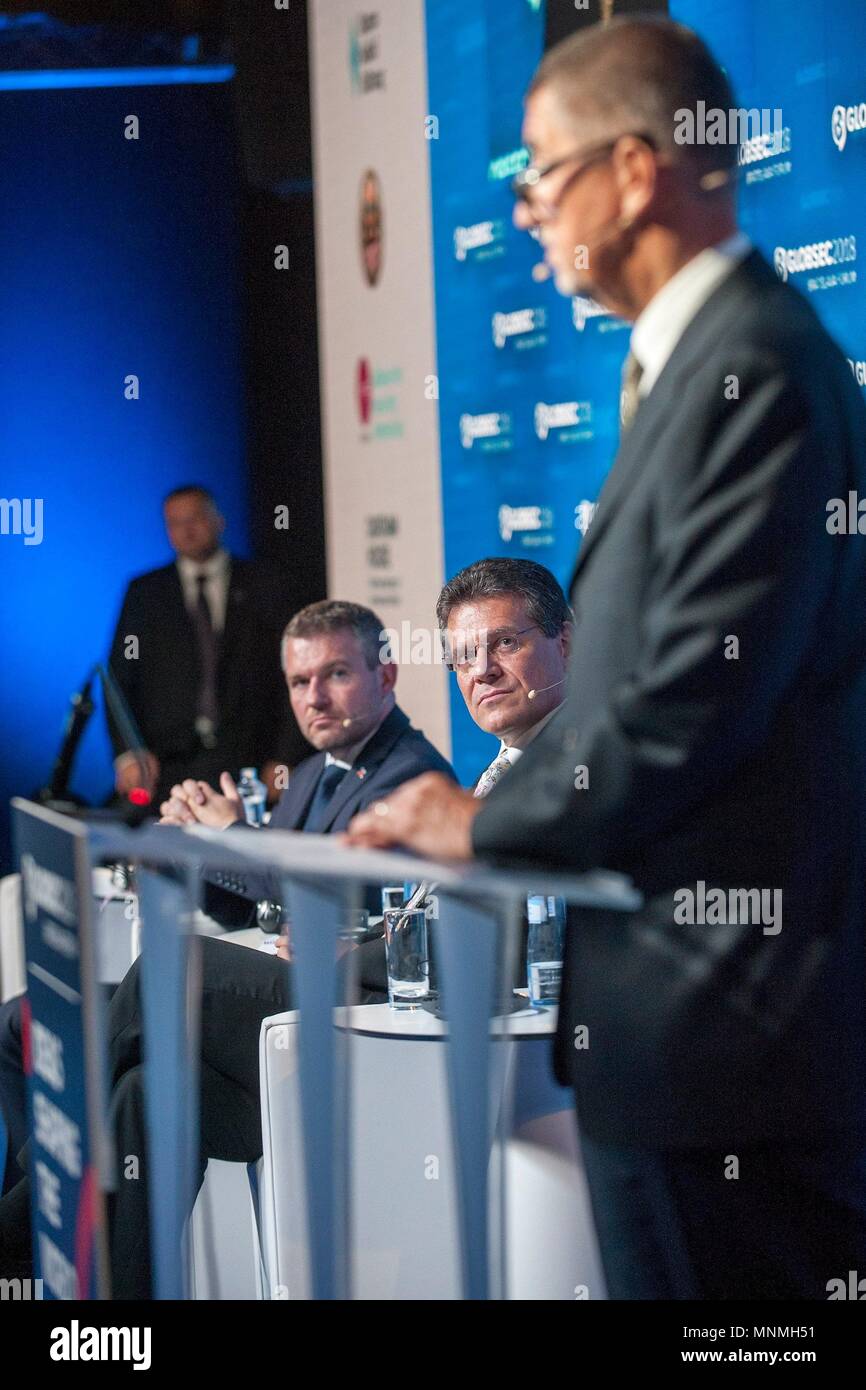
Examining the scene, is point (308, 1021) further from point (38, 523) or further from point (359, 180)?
point (38, 523)

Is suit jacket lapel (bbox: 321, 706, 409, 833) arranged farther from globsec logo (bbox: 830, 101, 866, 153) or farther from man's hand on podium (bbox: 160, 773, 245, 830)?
globsec logo (bbox: 830, 101, 866, 153)

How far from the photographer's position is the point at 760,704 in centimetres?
150

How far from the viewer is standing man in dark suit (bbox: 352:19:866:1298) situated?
1505mm

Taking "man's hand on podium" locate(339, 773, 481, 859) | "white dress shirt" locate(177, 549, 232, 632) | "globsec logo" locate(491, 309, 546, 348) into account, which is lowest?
"man's hand on podium" locate(339, 773, 481, 859)

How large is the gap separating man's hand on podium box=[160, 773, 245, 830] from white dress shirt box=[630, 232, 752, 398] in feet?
7.61

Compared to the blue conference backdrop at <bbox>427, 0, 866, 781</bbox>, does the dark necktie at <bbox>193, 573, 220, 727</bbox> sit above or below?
below

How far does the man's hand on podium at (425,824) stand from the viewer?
1569 millimetres

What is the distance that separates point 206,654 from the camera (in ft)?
21.4

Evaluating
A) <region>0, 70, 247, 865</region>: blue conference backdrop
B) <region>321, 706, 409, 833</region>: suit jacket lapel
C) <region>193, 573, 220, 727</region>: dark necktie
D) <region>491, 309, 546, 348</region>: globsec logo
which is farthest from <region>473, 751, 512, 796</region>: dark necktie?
<region>0, 70, 247, 865</region>: blue conference backdrop

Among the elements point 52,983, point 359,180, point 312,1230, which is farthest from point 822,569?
point 359,180

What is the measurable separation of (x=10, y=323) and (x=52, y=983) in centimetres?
604

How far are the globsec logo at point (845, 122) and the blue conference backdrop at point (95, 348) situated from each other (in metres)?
4.36

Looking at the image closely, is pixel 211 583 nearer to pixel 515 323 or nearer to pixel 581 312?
pixel 515 323

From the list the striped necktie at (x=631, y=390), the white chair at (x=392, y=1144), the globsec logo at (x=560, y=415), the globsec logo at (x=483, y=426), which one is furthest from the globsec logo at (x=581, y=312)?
the striped necktie at (x=631, y=390)
